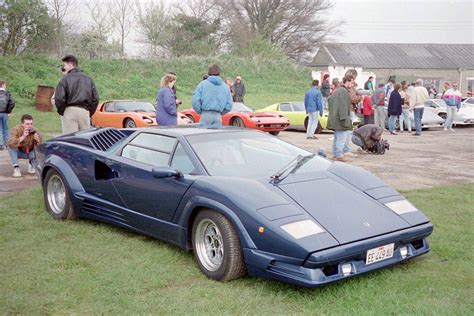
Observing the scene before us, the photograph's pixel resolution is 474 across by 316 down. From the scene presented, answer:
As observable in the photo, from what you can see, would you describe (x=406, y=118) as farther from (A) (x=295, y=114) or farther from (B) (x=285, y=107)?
(B) (x=285, y=107)

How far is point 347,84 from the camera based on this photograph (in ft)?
33.6

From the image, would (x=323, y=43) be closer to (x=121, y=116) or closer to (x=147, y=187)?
(x=121, y=116)

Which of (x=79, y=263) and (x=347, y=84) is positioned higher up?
(x=347, y=84)

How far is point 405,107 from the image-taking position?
17.5m

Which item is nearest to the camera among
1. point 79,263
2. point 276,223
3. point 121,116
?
point 276,223

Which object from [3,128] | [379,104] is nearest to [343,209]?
[3,128]

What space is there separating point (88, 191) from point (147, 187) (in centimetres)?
107

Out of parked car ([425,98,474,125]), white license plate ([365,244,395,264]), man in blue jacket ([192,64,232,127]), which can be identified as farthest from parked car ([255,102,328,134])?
white license plate ([365,244,395,264])

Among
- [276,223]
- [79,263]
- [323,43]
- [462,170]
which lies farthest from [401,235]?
[323,43]

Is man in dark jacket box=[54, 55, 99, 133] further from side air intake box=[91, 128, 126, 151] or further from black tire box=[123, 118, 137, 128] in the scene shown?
black tire box=[123, 118, 137, 128]

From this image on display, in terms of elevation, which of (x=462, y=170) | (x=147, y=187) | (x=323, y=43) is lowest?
(x=462, y=170)

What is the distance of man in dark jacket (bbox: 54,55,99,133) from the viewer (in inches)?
295

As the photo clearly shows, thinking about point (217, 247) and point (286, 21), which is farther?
point (286, 21)

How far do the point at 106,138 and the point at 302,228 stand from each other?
2845mm
